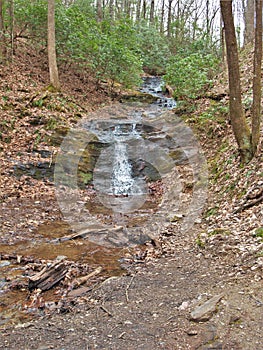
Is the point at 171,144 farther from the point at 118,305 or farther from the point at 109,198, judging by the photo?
the point at 118,305

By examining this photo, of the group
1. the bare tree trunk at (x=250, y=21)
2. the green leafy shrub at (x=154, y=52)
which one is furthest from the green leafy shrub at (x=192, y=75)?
the green leafy shrub at (x=154, y=52)

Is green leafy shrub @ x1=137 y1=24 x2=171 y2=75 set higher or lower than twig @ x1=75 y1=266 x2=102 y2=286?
higher

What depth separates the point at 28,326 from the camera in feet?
12.4

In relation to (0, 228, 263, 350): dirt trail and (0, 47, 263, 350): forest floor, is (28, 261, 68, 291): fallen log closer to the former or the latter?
(0, 47, 263, 350): forest floor

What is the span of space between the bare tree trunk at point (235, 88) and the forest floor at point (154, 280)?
344 mm

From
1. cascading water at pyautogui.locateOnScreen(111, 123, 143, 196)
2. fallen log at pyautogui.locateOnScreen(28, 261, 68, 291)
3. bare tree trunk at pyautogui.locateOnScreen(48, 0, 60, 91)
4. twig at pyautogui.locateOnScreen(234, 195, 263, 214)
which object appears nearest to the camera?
fallen log at pyautogui.locateOnScreen(28, 261, 68, 291)

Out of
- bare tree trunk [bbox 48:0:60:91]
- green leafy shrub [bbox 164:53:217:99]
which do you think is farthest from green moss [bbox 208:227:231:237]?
bare tree trunk [bbox 48:0:60:91]

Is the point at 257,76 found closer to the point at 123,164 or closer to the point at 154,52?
the point at 123,164

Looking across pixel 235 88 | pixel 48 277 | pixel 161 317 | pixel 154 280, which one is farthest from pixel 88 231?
pixel 235 88

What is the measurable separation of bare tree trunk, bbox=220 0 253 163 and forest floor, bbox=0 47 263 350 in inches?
13.6

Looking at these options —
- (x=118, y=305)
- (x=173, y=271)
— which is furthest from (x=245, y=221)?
(x=118, y=305)

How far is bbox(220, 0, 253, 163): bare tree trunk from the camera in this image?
6.41 m

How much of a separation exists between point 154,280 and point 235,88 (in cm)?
430

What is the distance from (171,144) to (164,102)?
26.8 feet
